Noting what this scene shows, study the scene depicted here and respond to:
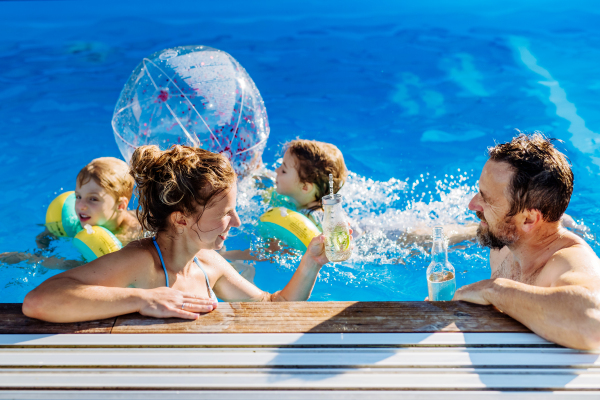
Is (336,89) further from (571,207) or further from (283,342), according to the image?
(283,342)

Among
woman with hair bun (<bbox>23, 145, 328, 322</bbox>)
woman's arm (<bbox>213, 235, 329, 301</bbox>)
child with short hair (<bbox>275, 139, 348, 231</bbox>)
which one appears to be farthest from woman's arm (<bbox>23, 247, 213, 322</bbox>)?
child with short hair (<bbox>275, 139, 348, 231</bbox>)

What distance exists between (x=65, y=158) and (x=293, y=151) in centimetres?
378

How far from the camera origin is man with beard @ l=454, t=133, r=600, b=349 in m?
2.33

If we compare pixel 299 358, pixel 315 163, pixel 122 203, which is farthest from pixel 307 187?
pixel 299 358

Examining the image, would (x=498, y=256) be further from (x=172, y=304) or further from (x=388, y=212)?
(x=388, y=212)

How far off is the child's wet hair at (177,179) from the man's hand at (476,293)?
1246mm

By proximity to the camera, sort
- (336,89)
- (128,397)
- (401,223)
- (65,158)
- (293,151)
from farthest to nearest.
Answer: (336,89) < (65,158) < (401,223) < (293,151) < (128,397)

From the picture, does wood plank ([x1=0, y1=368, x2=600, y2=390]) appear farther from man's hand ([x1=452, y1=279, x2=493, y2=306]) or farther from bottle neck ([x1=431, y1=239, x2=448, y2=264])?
bottle neck ([x1=431, y1=239, x2=448, y2=264])

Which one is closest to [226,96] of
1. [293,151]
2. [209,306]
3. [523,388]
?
[293,151]

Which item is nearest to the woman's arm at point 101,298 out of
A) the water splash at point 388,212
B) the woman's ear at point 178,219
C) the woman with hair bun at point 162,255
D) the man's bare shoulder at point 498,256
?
the woman with hair bun at point 162,255

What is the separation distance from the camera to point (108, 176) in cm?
479

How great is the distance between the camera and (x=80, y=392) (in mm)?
2051

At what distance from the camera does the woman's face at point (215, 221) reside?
2.78 meters

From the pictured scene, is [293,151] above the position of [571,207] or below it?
above
